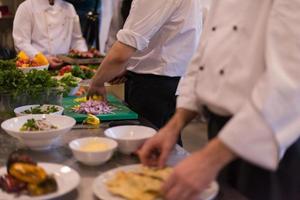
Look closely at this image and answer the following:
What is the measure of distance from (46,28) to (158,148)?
2557 mm

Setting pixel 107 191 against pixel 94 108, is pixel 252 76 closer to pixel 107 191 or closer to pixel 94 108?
pixel 107 191

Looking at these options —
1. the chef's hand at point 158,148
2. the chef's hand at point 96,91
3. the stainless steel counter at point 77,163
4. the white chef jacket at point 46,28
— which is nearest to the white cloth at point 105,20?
the white chef jacket at point 46,28

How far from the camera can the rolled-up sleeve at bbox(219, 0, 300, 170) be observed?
83 centimetres

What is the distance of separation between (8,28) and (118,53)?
140 inches

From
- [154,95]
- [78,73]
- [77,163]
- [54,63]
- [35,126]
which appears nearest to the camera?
[77,163]

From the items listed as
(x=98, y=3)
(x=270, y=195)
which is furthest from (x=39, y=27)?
(x=270, y=195)

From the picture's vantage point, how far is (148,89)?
1923 millimetres

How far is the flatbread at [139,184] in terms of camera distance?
35.7 inches

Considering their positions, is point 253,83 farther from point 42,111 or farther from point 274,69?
point 42,111

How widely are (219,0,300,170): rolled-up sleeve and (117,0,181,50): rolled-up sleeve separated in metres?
0.87

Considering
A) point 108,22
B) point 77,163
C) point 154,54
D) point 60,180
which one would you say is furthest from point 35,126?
point 108,22

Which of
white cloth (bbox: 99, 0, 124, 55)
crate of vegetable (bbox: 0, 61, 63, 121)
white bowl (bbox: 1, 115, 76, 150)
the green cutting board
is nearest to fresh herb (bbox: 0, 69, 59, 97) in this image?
crate of vegetable (bbox: 0, 61, 63, 121)

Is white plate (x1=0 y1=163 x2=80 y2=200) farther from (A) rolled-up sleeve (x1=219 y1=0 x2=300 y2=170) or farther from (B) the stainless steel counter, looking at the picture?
(A) rolled-up sleeve (x1=219 y1=0 x2=300 y2=170)

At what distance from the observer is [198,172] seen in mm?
817
